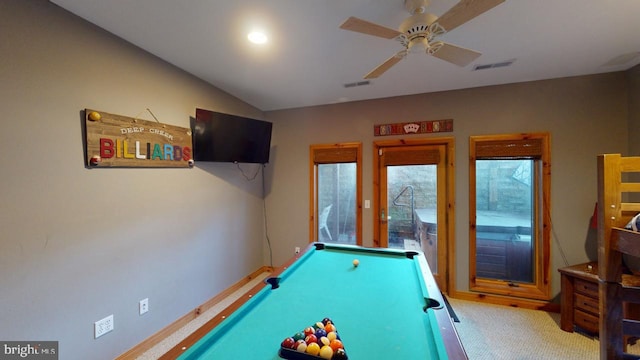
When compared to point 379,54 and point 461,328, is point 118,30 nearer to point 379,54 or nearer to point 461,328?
point 379,54

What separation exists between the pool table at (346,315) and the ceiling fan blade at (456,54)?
1579mm

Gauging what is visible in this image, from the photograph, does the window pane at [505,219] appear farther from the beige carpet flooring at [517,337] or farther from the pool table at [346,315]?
the pool table at [346,315]

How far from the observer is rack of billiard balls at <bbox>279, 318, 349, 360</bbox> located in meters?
0.92

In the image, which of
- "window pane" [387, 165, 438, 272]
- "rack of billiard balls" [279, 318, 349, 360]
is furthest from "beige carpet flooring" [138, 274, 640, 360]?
"rack of billiard balls" [279, 318, 349, 360]

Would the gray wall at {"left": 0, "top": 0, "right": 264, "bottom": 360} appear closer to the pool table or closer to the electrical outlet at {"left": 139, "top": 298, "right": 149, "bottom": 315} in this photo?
the electrical outlet at {"left": 139, "top": 298, "right": 149, "bottom": 315}

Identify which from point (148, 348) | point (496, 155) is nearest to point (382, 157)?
point (496, 155)

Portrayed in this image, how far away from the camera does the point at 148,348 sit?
213 centimetres

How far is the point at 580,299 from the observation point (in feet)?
7.48

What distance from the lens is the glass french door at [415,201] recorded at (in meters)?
3.13

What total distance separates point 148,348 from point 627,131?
5.27 metres

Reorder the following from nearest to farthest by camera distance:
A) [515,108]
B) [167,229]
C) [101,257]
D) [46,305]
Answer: [46,305] → [101,257] → [167,229] → [515,108]
